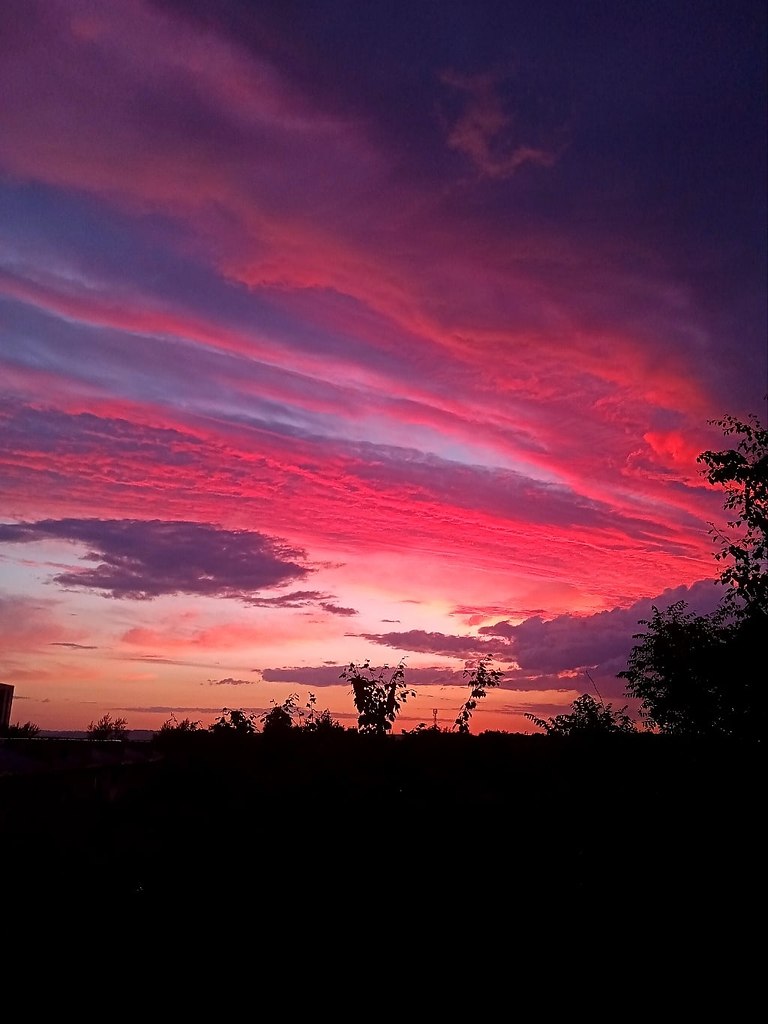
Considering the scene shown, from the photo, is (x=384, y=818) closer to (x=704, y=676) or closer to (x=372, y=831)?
(x=372, y=831)

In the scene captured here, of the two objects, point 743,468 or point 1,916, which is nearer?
point 1,916

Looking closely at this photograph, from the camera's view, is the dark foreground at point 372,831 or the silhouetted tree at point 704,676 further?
the silhouetted tree at point 704,676

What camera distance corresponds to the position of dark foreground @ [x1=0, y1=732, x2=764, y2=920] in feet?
28.4

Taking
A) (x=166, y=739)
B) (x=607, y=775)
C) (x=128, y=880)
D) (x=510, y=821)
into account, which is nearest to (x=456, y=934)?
(x=128, y=880)

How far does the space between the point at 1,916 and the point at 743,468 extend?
26.2m

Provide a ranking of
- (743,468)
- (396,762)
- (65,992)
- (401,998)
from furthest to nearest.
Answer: (743,468) < (396,762) < (401,998) < (65,992)

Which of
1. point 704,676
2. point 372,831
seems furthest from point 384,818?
point 704,676

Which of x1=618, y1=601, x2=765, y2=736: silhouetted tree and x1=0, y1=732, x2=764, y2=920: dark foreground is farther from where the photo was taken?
x1=618, y1=601, x2=765, y2=736: silhouetted tree

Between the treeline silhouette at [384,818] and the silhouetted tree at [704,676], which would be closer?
the treeline silhouette at [384,818]

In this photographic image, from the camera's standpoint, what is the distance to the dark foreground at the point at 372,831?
28.4 ft

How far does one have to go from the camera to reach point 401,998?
6859mm

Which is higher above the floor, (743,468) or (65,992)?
(743,468)

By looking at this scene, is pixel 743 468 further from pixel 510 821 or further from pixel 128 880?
pixel 128 880

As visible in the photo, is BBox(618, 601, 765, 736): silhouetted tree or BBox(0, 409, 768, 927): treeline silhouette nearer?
BBox(0, 409, 768, 927): treeline silhouette
